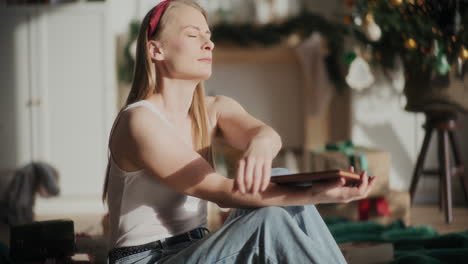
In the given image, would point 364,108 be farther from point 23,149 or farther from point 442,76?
point 23,149

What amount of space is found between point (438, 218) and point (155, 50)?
2.39 m

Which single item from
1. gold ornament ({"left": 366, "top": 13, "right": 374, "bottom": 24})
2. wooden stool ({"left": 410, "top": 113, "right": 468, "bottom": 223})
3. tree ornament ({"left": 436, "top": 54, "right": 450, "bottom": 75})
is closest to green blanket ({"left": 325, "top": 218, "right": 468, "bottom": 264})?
wooden stool ({"left": 410, "top": 113, "right": 468, "bottom": 223})

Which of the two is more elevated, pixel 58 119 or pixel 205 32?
pixel 205 32

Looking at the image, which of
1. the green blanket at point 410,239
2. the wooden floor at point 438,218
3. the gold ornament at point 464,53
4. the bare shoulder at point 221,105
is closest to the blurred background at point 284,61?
the gold ornament at point 464,53

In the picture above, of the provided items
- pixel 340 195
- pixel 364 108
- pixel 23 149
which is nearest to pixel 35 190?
pixel 23 149

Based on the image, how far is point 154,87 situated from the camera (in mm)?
1414

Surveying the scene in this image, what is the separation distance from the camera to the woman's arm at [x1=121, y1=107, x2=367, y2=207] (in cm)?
120

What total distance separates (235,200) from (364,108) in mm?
2894

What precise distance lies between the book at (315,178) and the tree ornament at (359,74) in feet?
8.10

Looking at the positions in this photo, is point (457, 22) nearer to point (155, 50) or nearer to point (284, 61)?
point (284, 61)

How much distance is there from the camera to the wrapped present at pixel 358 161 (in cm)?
299

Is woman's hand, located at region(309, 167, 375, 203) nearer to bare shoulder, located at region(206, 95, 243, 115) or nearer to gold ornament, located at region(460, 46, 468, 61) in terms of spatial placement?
bare shoulder, located at region(206, 95, 243, 115)

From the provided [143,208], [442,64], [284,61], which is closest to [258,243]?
[143,208]

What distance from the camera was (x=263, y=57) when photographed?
4383 mm
